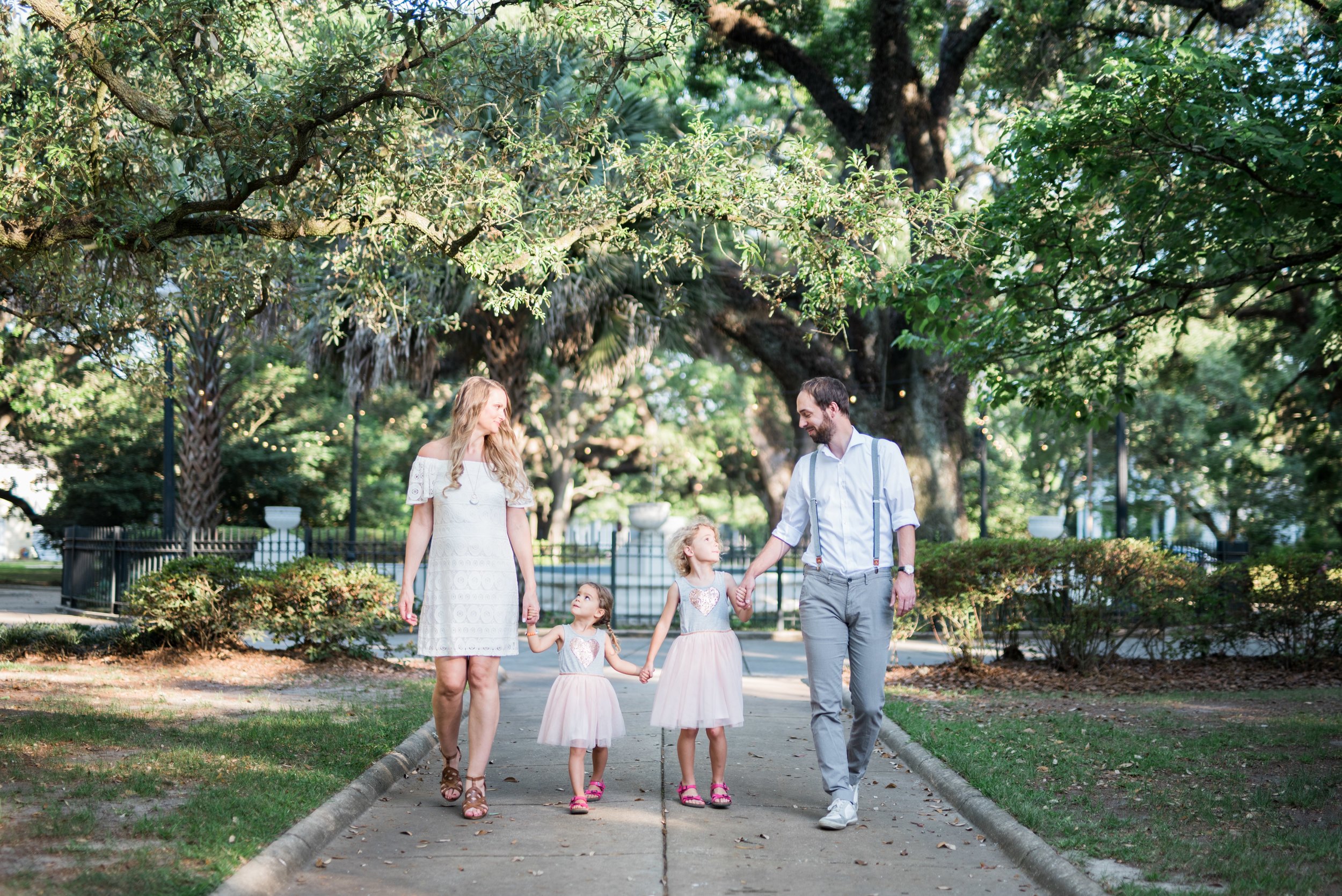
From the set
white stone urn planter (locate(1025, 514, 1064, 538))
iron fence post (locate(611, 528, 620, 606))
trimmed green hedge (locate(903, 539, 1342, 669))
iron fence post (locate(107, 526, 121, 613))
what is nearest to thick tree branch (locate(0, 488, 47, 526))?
iron fence post (locate(107, 526, 121, 613))

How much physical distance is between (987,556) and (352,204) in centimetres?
685

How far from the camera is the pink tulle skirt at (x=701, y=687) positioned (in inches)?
235

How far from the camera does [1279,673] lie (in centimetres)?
1211

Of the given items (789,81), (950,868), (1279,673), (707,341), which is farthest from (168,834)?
(789,81)

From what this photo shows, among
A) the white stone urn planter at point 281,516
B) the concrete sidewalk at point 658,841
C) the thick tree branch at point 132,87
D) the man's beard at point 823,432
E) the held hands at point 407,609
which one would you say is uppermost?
the thick tree branch at point 132,87

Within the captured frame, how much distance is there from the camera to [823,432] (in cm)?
594

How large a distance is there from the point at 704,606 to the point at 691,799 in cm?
100

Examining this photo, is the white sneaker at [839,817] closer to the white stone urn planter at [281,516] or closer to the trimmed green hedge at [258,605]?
the trimmed green hedge at [258,605]

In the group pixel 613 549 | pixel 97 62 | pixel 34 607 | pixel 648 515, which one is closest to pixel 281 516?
pixel 34 607

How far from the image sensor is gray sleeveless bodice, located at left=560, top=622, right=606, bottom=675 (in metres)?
6.08

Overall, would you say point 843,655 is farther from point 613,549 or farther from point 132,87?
point 613,549

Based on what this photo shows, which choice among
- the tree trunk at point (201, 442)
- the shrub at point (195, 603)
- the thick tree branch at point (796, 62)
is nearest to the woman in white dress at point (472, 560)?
the shrub at point (195, 603)

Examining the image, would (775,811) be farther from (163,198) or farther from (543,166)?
(163,198)

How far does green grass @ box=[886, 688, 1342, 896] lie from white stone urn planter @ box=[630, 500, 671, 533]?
11.8 metres
